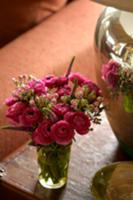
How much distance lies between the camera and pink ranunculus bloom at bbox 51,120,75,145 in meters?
0.75

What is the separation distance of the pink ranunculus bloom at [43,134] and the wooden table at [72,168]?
0.14 m

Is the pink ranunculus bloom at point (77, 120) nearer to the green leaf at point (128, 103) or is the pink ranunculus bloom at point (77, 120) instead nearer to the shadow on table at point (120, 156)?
the green leaf at point (128, 103)

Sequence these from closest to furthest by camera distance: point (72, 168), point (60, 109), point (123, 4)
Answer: point (123, 4) → point (60, 109) → point (72, 168)

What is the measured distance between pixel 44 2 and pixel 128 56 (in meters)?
0.66

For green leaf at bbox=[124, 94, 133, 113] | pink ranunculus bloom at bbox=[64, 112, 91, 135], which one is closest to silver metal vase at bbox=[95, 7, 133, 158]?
green leaf at bbox=[124, 94, 133, 113]

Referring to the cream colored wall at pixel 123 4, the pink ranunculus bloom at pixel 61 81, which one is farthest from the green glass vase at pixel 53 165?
the cream colored wall at pixel 123 4

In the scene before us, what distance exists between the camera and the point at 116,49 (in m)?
0.84

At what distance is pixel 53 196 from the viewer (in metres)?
0.86

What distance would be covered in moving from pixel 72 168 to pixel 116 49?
26 cm

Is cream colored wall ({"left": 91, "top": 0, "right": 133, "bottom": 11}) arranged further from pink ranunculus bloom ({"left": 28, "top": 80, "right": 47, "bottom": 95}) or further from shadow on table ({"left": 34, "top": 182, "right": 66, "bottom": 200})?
shadow on table ({"left": 34, "top": 182, "right": 66, "bottom": 200})

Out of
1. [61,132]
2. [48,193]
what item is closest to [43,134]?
[61,132]

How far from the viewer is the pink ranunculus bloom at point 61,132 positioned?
752 millimetres

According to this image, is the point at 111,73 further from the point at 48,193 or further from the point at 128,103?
the point at 48,193

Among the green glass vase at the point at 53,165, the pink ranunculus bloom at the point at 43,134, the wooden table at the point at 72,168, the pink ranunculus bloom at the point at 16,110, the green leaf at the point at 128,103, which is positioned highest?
the pink ranunculus bloom at the point at 16,110
